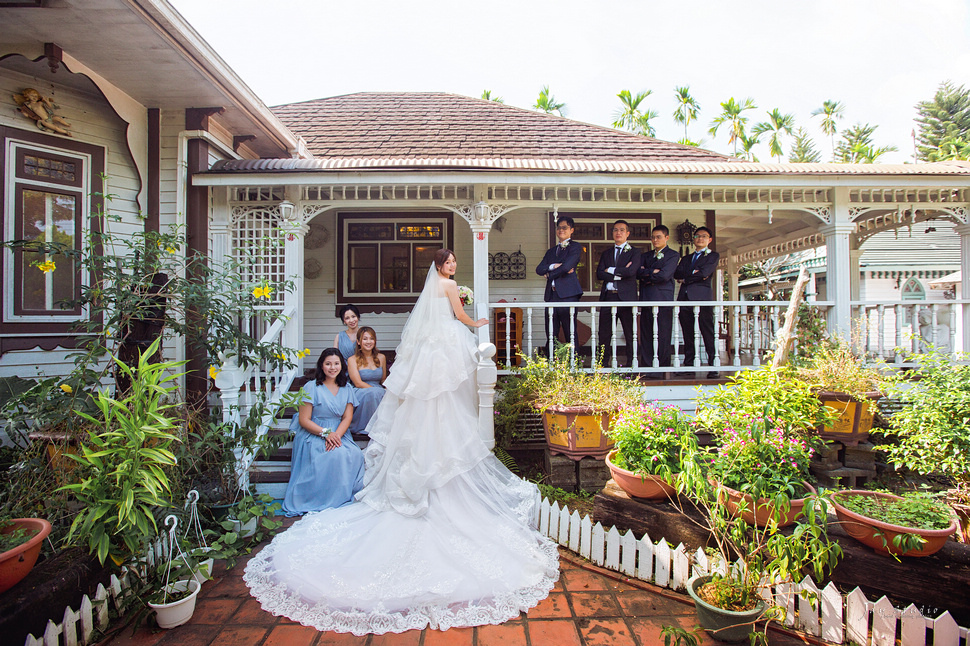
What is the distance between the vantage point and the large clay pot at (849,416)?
15.5 ft

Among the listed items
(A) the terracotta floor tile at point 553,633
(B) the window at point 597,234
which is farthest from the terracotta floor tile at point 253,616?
(B) the window at point 597,234

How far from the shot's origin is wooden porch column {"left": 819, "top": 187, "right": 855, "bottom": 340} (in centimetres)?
631

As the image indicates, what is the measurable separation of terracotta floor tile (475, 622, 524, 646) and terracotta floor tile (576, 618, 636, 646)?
1.01ft

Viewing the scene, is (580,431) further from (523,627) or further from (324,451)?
(324,451)

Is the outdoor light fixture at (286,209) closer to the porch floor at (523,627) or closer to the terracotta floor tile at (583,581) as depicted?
the porch floor at (523,627)

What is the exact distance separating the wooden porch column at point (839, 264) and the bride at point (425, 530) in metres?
4.92

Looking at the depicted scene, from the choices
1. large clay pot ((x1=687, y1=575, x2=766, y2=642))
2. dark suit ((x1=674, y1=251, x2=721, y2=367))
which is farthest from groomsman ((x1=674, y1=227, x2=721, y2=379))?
large clay pot ((x1=687, y1=575, x2=766, y2=642))

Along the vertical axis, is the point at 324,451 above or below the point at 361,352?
below

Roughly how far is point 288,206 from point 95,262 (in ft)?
8.47

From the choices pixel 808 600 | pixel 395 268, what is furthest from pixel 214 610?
pixel 395 268

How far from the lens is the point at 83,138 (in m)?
5.23

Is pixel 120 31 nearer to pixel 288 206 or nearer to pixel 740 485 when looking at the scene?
pixel 288 206

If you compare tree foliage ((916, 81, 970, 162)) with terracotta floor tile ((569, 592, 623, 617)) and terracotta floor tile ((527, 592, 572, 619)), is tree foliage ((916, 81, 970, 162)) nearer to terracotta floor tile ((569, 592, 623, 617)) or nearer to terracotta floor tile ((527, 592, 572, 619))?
terracotta floor tile ((569, 592, 623, 617))

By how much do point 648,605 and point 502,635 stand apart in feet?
3.09
